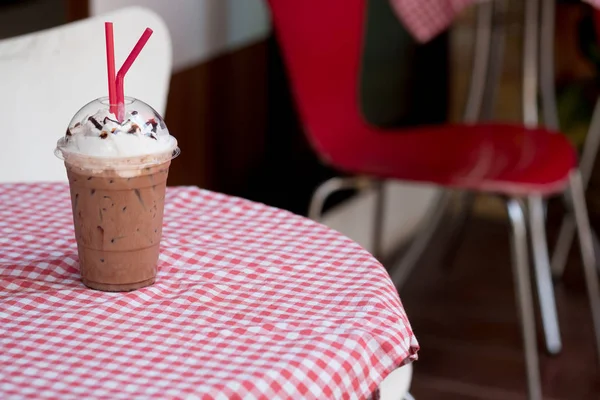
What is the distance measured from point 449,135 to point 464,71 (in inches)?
48.6

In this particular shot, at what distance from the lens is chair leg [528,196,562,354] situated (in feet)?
7.16

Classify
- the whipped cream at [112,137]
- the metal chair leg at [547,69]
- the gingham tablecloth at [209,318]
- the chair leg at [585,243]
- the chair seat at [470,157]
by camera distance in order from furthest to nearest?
the metal chair leg at [547,69] → the chair leg at [585,243] → the chair seat at [470,157] → the whipped cream at [112,137] → the gingham tablecloth at [209,318]

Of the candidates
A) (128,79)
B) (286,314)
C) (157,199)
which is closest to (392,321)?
(286,314)

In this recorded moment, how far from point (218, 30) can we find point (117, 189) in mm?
1494

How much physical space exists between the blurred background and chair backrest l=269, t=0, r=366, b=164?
0.28 metres

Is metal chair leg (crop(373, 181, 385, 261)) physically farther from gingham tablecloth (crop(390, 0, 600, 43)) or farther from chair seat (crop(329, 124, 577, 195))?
gingham tablecloth (crop(390, 0, 600, 43))

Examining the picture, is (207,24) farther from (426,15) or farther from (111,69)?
(111,69)

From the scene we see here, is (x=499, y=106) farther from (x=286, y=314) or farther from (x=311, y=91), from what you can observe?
(x=286, y=314)

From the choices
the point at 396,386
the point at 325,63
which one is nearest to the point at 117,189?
the point at 396,386

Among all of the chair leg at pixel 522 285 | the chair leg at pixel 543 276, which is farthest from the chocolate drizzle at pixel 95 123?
the chair leg at pixel 543 276

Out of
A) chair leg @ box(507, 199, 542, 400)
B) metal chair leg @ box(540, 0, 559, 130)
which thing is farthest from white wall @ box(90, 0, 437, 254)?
chair leg @ box(507, 199, 542, 400)

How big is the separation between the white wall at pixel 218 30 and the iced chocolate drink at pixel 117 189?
1.02 meters

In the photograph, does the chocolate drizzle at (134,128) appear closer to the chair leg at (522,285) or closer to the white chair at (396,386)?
the white chair at (396,386)

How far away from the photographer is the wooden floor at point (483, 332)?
228 centimetres
